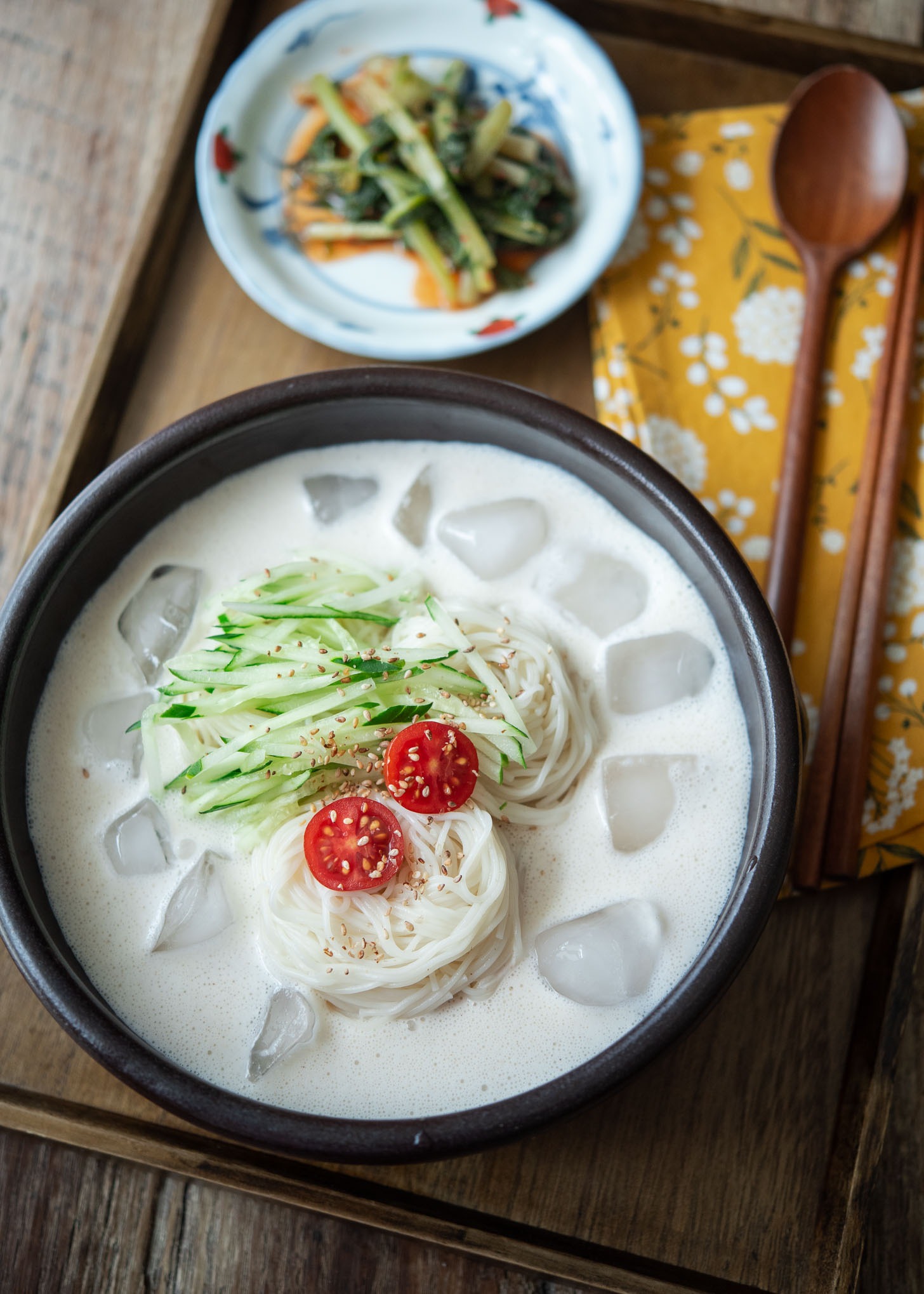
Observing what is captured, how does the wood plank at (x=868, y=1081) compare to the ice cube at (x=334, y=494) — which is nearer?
the wood plank at (x=868, y=1081)

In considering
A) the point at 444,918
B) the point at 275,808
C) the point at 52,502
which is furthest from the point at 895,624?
the point at 52,502

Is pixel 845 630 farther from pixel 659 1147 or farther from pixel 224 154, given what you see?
pixel 224 154

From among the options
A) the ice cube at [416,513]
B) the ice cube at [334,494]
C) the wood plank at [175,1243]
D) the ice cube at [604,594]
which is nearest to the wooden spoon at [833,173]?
the ice cube at [604,594]

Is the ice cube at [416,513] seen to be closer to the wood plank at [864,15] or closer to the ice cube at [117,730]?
the ice cube at [117,730]

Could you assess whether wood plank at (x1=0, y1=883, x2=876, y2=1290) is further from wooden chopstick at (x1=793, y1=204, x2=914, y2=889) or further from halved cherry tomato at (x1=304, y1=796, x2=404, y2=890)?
halved cherry tomato at (x1=304, y1=796, x2=404, y2=890)

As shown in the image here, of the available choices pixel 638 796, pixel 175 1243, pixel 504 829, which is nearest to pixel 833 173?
Result: pixel 638 796

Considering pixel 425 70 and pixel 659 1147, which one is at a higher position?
pixel 425 70

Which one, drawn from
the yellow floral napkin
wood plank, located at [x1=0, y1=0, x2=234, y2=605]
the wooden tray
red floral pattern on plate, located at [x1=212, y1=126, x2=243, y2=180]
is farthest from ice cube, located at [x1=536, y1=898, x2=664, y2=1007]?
red floral pattern on plate, located at [x1=212, y1=126, x2=243, y2=180]
